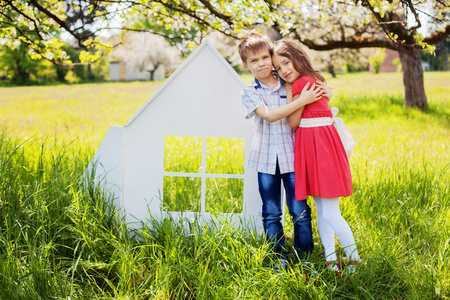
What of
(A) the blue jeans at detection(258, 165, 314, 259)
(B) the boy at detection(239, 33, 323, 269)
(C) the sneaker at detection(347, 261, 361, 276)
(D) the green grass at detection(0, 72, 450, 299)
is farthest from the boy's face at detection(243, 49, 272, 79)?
(C) the sneaker at detection(347, 261, 361, 276)

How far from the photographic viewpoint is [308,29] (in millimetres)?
8164

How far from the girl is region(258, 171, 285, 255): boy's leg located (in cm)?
19

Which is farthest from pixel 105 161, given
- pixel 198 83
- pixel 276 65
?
pixel 276 65

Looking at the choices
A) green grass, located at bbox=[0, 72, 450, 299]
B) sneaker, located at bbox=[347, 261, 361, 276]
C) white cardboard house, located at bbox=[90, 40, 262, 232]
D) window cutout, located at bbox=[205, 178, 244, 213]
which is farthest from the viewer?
window cutout, located at bbox=[205, 178, 244, 213]

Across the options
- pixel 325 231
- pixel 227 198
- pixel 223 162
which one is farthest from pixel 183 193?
pixel 325 231

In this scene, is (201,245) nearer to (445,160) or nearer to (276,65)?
(276,65)

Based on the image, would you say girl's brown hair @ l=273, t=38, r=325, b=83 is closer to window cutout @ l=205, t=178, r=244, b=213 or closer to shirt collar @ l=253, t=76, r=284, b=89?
shirt collar @ l=253, t=76, r=284, b=89

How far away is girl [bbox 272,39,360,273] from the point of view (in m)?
2.16

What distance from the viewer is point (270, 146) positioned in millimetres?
2330

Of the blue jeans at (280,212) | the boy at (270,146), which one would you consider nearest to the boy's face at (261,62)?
the boy at (270,146)

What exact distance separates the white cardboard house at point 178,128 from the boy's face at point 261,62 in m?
0.20

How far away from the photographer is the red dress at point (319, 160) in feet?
7.08

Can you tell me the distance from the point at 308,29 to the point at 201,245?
6919mm

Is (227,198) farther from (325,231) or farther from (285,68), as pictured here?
(285,68)
